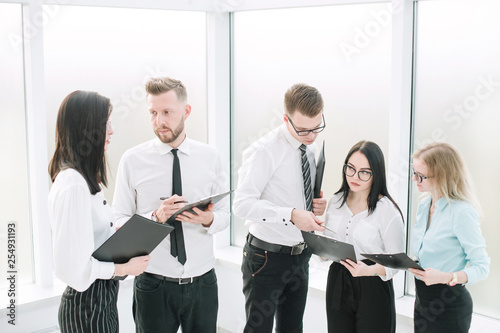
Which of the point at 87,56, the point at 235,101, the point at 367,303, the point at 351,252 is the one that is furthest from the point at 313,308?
the point at 87,56

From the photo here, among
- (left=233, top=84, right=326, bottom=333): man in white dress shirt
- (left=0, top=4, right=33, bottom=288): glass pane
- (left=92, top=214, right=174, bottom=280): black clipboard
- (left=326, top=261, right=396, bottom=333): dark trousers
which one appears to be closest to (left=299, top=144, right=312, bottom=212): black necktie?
(left=233, top=84, right=326, bottom=333): man in white dress shirt

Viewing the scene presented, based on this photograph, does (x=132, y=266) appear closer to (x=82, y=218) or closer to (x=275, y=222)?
(x=82, y=218)

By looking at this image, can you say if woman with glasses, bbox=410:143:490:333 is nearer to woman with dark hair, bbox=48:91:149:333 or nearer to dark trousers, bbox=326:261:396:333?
dark trousers, bbox=326:261:396:333

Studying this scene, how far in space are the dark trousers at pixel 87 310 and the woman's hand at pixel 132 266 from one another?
86 mm

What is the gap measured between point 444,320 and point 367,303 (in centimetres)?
34

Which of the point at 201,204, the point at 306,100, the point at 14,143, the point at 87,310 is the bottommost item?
the point at 87,310

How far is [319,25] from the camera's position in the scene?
11.1 feet

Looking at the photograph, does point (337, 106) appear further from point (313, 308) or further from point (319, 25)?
point (313, 308)

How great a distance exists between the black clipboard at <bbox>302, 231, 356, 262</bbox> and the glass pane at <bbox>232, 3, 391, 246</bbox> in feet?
3.78

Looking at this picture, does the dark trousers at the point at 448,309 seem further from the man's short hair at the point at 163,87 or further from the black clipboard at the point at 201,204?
the man's short hair at the point at 163,87

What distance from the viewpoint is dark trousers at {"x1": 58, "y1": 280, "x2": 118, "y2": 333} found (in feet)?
6.09

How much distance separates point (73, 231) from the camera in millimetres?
1746

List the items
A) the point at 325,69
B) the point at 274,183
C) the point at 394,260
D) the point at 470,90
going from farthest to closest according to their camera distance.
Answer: the point at 325,69
the point at 470,90
the point at 274,183
the point at 394,260

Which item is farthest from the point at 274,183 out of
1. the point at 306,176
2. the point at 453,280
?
the point at 453,280
